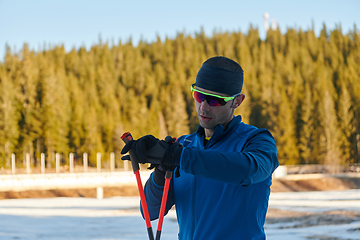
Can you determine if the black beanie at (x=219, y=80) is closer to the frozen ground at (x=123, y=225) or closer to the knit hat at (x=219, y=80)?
the knit hat at (x=219, y=80)

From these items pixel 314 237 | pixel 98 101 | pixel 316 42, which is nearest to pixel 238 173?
pixel 314 237

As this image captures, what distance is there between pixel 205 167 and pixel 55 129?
60656mm

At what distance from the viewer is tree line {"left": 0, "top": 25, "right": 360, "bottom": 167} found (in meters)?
59.5

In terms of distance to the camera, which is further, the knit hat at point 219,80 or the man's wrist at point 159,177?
the man's wrist at point 159,177

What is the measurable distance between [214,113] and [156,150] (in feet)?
1.21

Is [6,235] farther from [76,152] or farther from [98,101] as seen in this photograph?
[98,101]

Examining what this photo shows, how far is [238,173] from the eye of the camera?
1282 millimetres

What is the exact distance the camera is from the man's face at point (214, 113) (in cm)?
165

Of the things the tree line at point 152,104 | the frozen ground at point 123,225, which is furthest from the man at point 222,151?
the tree line at point 152,104

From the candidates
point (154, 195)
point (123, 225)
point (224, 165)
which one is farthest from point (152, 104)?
point (224, 165)

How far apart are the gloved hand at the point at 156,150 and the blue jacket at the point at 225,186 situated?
5 centimetres

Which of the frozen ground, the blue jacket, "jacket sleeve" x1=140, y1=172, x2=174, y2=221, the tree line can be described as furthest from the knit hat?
the tree line

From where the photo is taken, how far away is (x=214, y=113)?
1668mm

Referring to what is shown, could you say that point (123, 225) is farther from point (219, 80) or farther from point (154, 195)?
point (219, 80)
